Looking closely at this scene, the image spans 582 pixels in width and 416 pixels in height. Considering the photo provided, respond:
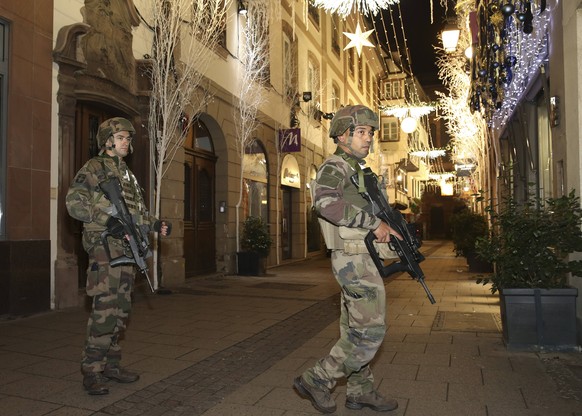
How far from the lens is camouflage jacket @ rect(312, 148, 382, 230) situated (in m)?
3.23

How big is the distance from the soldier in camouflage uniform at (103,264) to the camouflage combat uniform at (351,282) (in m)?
1.56

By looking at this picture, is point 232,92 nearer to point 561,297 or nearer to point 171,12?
point 171,12

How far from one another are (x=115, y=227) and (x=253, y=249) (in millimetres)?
8868

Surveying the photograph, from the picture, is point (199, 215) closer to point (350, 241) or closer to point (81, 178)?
point (81, 178)

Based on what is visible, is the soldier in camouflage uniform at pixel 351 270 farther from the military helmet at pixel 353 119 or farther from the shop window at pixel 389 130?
the shop window at pixel 389 130

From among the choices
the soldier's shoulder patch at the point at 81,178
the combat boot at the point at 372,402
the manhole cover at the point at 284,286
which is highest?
the soldier's shoulder patch at the point at 81,178

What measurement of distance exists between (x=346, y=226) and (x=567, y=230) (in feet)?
8.83

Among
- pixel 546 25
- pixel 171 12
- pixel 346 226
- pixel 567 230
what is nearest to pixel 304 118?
pixel 171 12

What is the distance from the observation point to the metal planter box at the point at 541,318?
4.88 meters

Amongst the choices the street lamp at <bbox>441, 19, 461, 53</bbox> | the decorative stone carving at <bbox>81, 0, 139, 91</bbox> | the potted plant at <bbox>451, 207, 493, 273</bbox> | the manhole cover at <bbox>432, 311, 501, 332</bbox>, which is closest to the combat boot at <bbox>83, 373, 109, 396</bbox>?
the manhole cover at <bbox>432, 311, 501, 332</bbox>

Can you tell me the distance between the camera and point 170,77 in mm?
9602

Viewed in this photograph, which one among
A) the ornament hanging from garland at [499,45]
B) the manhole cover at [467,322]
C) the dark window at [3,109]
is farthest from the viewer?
the ornament hanging from garland at [499,45]

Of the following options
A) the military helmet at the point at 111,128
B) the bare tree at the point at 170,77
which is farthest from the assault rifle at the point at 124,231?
the bare tree at the point at 170,77

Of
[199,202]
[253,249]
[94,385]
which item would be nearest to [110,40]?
[199,202]
